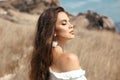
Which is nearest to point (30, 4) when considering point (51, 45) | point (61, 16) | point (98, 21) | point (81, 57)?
point (98, 21)

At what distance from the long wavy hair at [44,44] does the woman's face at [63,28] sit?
0.11 feet

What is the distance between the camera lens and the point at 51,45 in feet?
9.30

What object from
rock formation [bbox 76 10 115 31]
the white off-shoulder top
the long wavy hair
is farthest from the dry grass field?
rock formation [bbox 76 10 115 31]

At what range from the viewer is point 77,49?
27.2 feet

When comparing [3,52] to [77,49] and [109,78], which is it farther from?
[109,78]

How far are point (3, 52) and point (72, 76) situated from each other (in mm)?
6434

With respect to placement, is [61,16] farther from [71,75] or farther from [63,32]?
[71,75]

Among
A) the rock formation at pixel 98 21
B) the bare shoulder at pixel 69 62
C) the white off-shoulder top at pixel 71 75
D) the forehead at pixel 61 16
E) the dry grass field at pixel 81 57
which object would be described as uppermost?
the forehead at pixel 61 16

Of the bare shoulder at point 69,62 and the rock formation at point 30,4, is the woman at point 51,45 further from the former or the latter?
the rock formation at point 30,4

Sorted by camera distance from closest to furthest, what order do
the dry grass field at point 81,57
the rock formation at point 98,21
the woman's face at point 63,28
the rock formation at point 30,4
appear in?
1. the woman's face at point 63,28
2. the dry grass field at point 81,57
3. the rock formation at point 98,21
4. the rock formation at point 30,4

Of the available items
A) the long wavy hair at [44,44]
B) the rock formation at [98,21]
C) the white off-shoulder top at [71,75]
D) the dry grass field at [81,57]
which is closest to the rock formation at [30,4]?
the rock formation at [98,21]

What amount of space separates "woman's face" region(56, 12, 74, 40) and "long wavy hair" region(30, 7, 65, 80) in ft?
0.11

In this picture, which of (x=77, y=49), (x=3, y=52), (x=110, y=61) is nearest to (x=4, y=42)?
(x=3, y=52)

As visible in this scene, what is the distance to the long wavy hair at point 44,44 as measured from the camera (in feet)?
9.37
